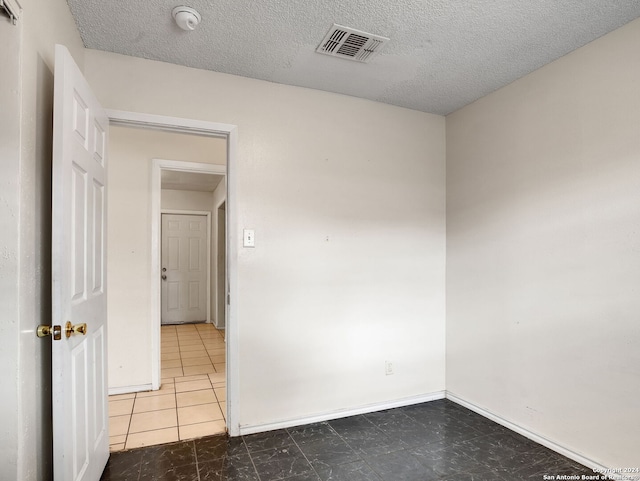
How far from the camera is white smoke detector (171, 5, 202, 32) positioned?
180cm

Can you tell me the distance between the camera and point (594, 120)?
6.77ft

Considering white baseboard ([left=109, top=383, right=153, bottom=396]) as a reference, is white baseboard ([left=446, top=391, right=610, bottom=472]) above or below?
above

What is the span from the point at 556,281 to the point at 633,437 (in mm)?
847

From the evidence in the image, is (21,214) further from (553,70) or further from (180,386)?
(553,70)

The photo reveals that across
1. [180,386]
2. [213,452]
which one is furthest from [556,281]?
[180,386]

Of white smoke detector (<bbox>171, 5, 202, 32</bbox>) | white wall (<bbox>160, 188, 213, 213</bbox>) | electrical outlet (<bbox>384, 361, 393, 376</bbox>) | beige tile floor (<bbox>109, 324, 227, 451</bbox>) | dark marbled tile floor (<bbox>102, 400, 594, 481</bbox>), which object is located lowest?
beige tile floor (<bbox>109, 324, 227, 451</bbox>)

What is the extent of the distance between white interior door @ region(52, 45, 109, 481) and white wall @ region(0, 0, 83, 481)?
0.08 meters

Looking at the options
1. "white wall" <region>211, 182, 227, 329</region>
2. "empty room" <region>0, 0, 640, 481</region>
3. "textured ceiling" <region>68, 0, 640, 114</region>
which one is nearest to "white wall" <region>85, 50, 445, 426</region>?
"empty room" <region>0, 0, 640, 481</region>

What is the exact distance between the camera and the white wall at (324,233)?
8.09 ft

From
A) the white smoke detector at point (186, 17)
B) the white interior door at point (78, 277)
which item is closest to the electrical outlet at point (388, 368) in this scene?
the white interior door at point (78, 277)

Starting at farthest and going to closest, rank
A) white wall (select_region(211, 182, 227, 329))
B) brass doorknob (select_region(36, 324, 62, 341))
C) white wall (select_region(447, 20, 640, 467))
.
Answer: white wall (select_region(211, 182, 227, 329)), white wall (select_region(447, 20, 640, 467)), brass doorknob (select_region(36, 324, 62, 341))

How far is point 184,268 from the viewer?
20.9ft

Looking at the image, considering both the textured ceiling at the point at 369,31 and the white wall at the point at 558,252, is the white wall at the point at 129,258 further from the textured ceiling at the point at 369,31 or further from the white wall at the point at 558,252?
the white wall at the point at 558,252

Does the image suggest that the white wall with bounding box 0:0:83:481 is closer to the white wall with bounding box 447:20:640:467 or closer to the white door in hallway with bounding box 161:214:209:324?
the white wall with bounding box 447:20:640:467
